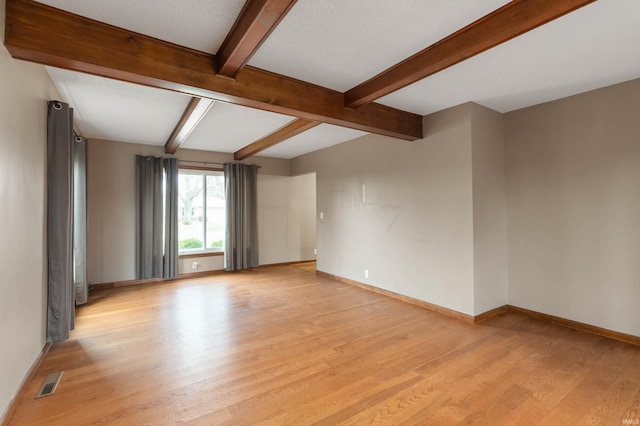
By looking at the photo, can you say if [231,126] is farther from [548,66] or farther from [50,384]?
[548,66]

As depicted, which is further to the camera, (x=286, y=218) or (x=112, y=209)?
(x=286, y=218)

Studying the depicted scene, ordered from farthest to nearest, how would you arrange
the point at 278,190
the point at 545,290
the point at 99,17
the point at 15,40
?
the point at 278,190 → the point at 545,290 → the point at 99,17 → the point at 15,40

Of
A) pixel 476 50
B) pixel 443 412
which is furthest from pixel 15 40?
pixel 443 412

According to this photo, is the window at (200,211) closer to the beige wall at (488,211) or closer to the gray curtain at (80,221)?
the gray curtain at (80,221)

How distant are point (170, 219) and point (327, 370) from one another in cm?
425

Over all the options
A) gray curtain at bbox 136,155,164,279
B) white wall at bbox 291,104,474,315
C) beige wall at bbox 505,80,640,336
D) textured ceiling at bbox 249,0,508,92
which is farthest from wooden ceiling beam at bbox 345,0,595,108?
gray curtain at bbox 136,155,164,279

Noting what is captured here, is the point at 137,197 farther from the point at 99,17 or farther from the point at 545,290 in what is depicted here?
the point at 545,290

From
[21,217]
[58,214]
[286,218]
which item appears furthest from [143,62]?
[286,218]

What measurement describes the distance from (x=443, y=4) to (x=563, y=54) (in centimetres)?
128

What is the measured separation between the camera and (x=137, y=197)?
16.9 feet

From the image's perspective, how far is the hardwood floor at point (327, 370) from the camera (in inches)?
72.1

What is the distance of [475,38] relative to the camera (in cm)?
196

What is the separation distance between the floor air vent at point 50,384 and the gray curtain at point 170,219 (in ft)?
10.4

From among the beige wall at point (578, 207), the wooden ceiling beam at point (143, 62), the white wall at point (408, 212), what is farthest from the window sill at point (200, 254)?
the beige wall at point (578, 207)
